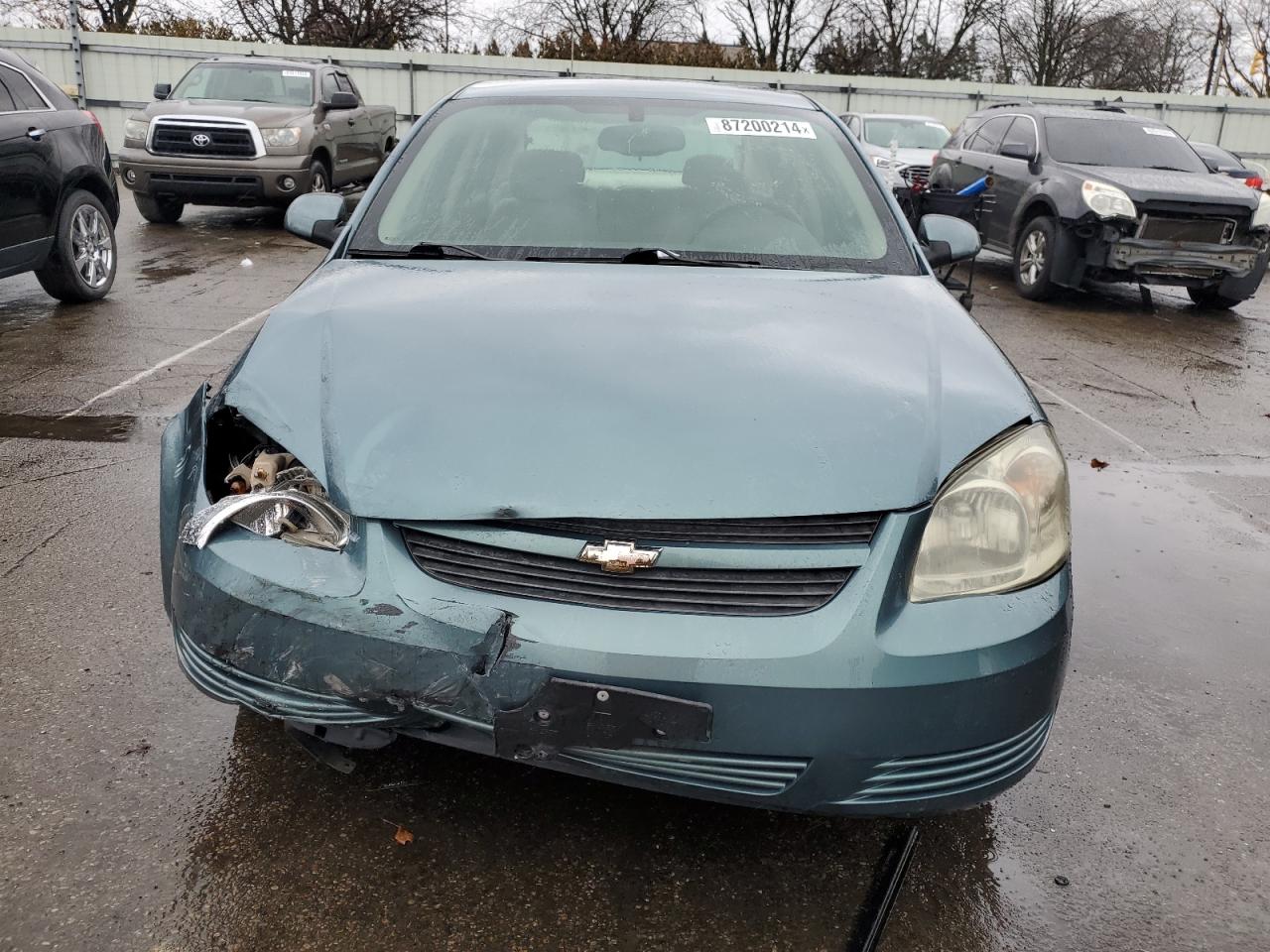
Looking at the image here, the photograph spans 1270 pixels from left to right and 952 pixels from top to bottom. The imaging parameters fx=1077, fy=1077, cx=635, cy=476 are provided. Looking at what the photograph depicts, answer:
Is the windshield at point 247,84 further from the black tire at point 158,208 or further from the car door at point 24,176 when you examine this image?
the car door at point 24,176

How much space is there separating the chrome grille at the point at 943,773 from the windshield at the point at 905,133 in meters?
14.2

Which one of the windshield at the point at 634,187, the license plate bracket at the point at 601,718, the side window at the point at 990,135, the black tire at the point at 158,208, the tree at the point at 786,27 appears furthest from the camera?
the tree at the point at 786,27

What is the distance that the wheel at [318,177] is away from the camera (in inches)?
471

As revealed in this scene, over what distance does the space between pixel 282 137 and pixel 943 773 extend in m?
11.5

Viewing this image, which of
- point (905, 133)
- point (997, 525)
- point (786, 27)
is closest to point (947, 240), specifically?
point (997, 525)

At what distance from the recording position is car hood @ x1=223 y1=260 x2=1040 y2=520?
1.83 m

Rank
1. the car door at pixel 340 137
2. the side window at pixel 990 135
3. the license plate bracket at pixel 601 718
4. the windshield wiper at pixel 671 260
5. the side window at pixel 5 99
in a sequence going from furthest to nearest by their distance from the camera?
the car door at pixel 340 137 → the side window at pixel 990 135 → the side window at pixel 5 99 → the windshield wiper at pixel 671 260 → the license plate bracket at pixel 601 718

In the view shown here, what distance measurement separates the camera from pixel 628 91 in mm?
3479

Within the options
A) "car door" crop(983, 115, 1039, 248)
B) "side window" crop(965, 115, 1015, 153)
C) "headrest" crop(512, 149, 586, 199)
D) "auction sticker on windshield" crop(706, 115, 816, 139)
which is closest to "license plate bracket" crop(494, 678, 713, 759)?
"headrest" crop(512, 149, 586, 199)

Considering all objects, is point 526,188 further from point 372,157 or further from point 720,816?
point 372,157

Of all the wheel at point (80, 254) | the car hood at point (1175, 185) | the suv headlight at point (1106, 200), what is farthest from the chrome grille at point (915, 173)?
the wheel at point (80, 254)

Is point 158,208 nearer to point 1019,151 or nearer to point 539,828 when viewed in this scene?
point 1019,151

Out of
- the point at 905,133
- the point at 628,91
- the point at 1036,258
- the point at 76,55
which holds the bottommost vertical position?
the point at 1036,258

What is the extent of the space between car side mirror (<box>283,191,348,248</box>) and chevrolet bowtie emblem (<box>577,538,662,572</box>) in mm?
2068
